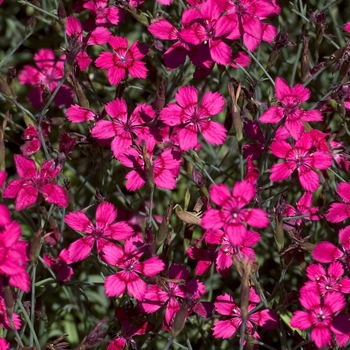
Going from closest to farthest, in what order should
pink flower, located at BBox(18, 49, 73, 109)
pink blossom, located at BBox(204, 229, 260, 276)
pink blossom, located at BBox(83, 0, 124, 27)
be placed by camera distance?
pink blossom, located at BBox(204, 229, 260, 276) → pink blossom, located at BBox(83, 0, 124, 27) → pink flower, located at BBox(18, 49, 73, 109)

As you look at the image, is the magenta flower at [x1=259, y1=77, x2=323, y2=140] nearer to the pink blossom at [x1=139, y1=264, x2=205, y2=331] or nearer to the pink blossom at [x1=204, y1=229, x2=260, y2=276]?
the pink blossom at [x1=204, y1=229, x2=260, y2=276]

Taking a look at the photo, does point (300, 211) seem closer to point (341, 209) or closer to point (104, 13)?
point (341, 209)

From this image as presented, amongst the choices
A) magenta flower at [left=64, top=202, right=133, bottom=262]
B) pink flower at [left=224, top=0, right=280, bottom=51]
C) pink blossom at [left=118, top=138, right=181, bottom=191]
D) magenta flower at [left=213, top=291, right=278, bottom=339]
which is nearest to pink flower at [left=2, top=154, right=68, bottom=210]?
magenta flower at [left=64, top=202, right=133, bottom=262]

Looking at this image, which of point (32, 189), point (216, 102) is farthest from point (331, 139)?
point (32, 189)

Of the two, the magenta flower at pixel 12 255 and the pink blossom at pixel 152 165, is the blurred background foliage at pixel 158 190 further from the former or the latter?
the magenta flower at pixel 12 255

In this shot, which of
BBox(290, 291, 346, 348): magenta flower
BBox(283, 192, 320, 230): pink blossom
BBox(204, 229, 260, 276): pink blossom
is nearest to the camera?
BBox(290, 291, 346, 348): magenta flower

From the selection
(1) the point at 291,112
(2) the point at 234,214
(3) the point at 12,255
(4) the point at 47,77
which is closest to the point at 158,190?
(4) the point at 47,77

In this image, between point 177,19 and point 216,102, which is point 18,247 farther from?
point 177,19
